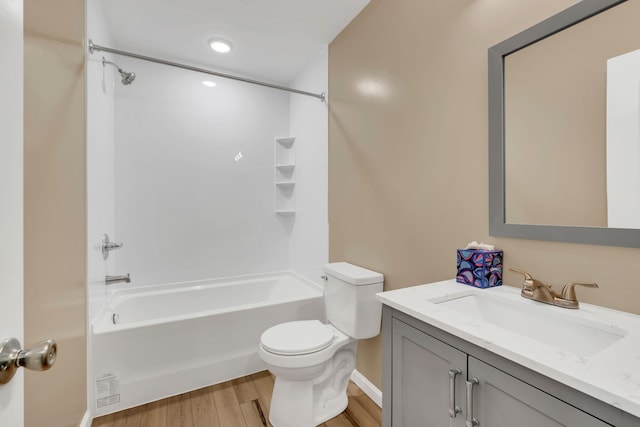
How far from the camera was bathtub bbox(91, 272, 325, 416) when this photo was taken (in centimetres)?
171

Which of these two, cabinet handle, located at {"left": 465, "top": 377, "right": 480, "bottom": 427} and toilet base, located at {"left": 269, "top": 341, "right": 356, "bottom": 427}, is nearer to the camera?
cabinet handle, located at {"left": 465, "top": 377, "right": 480, "bottom": 427}

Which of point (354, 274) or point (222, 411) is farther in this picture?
point (354, 274)

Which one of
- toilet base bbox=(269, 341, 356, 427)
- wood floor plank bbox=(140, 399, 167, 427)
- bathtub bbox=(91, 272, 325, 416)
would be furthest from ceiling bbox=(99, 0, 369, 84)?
wood floor plank bbox=(140, 399, 167, 427)

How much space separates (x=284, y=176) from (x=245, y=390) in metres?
1.99

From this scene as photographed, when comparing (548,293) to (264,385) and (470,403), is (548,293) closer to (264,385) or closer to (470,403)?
(470,403)

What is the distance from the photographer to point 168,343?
183 centimetres

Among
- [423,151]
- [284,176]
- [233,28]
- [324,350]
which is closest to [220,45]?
[233,28]

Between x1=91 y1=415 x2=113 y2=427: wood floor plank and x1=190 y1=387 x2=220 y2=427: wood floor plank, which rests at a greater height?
x1=190 y1=387 x2=220 y2=427: wood floor plank

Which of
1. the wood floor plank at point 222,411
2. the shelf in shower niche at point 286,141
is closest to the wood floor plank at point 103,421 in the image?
the wood floor plank at point 222,411

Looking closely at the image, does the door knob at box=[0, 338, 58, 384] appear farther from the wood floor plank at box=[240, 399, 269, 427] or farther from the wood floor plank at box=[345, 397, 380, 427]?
the wood floor plank at box=[345, 397, 380, 427]

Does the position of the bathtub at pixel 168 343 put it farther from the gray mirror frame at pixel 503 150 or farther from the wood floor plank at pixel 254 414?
the gray mirror frame at pixel 503 150

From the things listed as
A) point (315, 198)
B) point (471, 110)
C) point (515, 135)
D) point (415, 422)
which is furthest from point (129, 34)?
point (415, 422)

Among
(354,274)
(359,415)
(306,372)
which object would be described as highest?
(354,274)

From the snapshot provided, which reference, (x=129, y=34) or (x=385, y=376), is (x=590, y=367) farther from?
(x=129, y=34)
